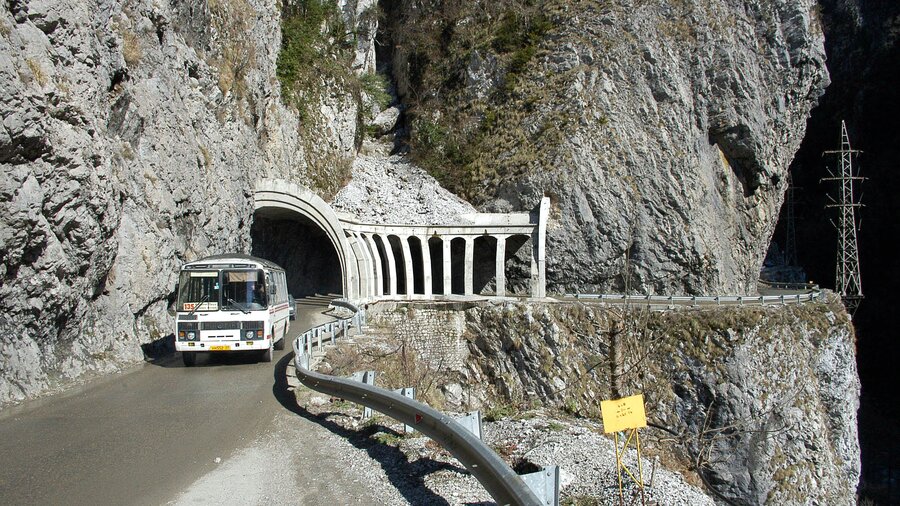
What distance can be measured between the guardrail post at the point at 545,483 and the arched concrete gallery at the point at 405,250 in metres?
22.9

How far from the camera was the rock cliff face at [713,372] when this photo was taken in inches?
941

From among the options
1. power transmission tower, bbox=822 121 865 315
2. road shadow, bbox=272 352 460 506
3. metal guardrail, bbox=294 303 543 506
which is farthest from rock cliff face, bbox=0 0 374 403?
power transmission tower, bbox=822 121 865 315

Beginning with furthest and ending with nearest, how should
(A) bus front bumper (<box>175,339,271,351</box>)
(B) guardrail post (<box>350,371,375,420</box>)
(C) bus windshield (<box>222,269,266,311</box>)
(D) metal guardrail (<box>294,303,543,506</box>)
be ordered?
(C) bus windshield (<box>222,269,266,311</box>), (A) bus front bumper (<box>175,339,271,351</box>), (B) guardrail post (<box>350,371,375,420</box>), (D) metal guardrail (<box>294,303,543,506</box>)

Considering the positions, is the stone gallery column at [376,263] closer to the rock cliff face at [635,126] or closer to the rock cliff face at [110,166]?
the rock cliff face at [110,166]

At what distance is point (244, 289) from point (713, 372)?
19.7 metres

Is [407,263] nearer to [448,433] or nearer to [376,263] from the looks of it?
[376,263]

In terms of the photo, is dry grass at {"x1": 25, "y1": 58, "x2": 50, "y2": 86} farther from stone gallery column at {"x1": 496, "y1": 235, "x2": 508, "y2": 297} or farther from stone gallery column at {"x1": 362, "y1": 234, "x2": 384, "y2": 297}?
stone gallery column at {"x1": 496, "y1": 235, "x2": 508, "y2": 297}

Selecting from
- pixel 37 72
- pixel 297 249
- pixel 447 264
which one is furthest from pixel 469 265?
pixel 37 72

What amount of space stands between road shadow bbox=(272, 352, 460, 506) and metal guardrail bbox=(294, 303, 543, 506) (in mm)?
290

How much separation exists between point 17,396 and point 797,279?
58.3m

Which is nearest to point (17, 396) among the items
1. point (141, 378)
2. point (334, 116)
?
point (141, 378)

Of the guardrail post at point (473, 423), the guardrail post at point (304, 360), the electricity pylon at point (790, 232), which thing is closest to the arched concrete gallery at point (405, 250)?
the guardrail post at point (304, 360)

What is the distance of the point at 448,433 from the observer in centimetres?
532

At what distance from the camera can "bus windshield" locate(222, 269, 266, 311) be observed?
12883 mm
